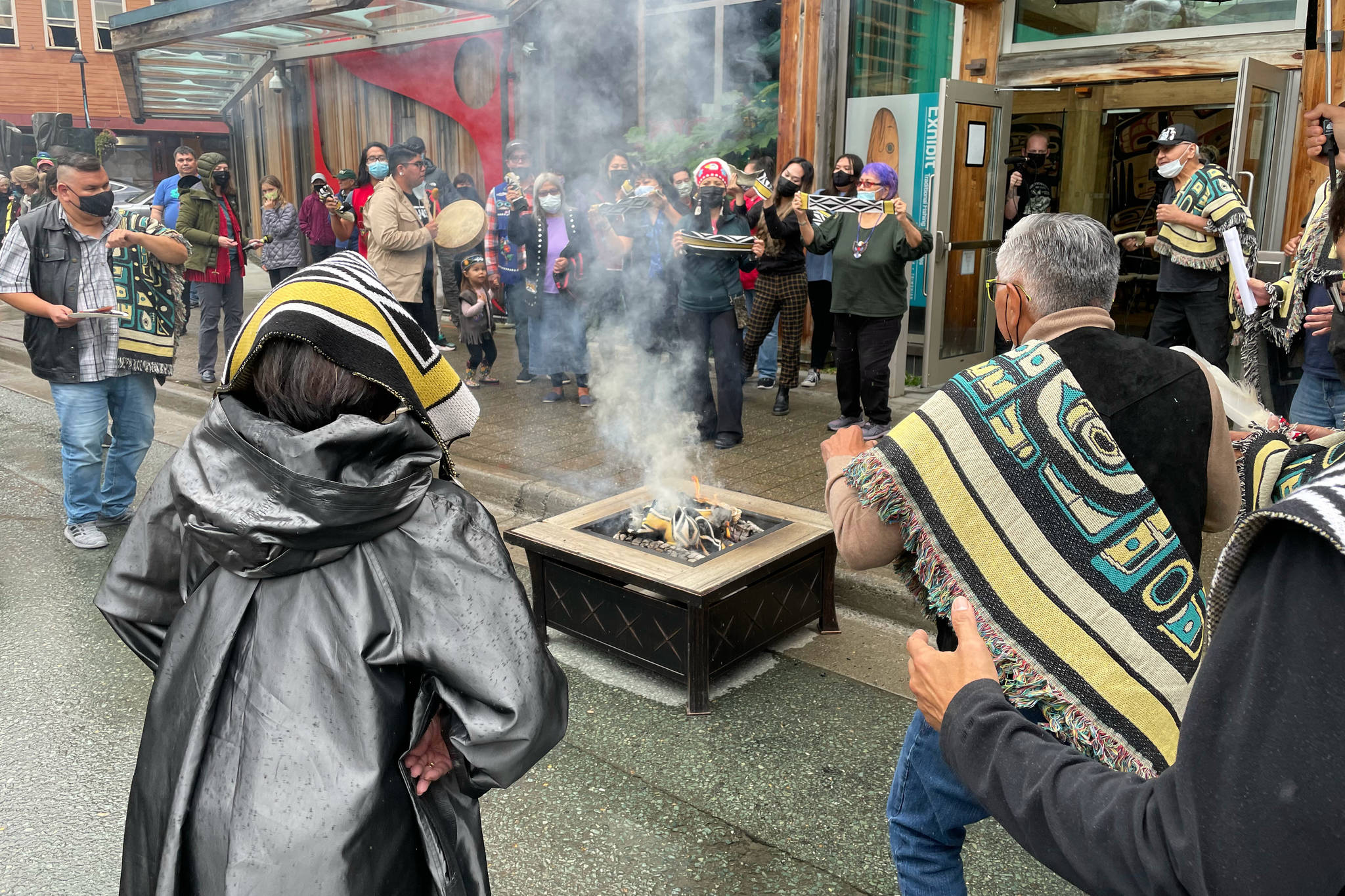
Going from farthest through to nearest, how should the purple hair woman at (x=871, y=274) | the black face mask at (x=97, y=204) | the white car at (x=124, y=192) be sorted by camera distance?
the white car at (x=124, y=192) → the purple hair woman at (x=871, y=274) → the black face mask at (x=97, y=204)

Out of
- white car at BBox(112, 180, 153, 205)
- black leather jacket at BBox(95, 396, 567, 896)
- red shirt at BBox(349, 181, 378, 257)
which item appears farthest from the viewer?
white car at BBox(112, 180, 153, 205)

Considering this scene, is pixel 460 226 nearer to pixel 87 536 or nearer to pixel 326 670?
pixel 87 536

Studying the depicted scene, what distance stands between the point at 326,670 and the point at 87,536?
15.3 feet

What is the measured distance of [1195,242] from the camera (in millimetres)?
5793

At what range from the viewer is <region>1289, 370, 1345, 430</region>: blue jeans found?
421 centimetres

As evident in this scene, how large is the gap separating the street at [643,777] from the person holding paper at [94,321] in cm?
99

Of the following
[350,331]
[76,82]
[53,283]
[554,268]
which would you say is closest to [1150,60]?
[554,268]

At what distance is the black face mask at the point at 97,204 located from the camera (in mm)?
4945

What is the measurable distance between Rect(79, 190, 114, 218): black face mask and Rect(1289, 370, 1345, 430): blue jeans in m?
5.66

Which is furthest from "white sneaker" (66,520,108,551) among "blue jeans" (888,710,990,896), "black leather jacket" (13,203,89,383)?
"blue jeans" (888,710,990,896)

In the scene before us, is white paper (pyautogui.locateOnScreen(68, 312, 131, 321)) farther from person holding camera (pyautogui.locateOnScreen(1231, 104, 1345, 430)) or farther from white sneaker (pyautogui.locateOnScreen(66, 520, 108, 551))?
person holding camera (pyautogui.locateOnScreen(1231, 104, 1345, 430))

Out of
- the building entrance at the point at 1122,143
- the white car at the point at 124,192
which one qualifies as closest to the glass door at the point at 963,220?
the building entrance at the point at 1122,143

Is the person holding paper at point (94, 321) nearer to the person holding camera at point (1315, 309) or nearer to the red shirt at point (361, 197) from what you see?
the red shirt at point (361, 197)

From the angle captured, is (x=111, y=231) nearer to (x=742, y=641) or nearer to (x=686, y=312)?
(x=686, y=312)
